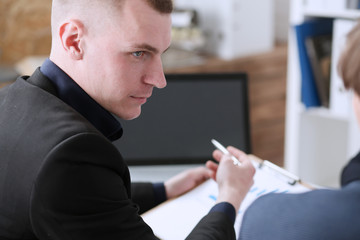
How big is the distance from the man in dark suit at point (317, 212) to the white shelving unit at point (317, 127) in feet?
3.74

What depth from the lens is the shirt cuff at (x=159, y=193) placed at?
56.7 inches

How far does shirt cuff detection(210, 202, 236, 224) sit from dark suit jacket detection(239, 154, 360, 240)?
0.20ft

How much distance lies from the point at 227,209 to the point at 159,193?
1.17 ft

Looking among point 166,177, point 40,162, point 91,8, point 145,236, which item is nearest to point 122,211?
point 145,236

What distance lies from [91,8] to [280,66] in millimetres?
1951

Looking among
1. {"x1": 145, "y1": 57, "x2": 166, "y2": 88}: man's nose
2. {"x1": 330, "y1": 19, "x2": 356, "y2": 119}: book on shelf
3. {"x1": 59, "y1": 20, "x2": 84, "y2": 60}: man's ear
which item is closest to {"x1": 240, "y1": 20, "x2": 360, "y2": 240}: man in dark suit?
{"x1": 145, "y1": 57, "x2": 166, "y2": 88}: man's nose

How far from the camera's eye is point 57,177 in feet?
2.78

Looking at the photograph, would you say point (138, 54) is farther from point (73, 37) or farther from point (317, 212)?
point (317, 212)

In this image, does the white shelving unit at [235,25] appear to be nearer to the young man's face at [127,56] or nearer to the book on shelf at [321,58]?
the book on shelf at [321,58]

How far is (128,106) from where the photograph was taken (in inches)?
41.5

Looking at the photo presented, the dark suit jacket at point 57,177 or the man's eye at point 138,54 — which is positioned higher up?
the man's eye at point 138,54

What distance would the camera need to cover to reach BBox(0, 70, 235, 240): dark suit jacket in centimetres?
85

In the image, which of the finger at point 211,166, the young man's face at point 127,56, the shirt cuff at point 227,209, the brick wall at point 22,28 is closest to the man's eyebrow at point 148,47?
the young man's face at point 127,56

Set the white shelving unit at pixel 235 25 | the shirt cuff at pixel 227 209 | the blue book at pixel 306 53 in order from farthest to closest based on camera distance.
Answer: the white shelving unit at pixel 235 25 → the blue book at pixel 306 53 → the shirt cuff at pixel 227 209
